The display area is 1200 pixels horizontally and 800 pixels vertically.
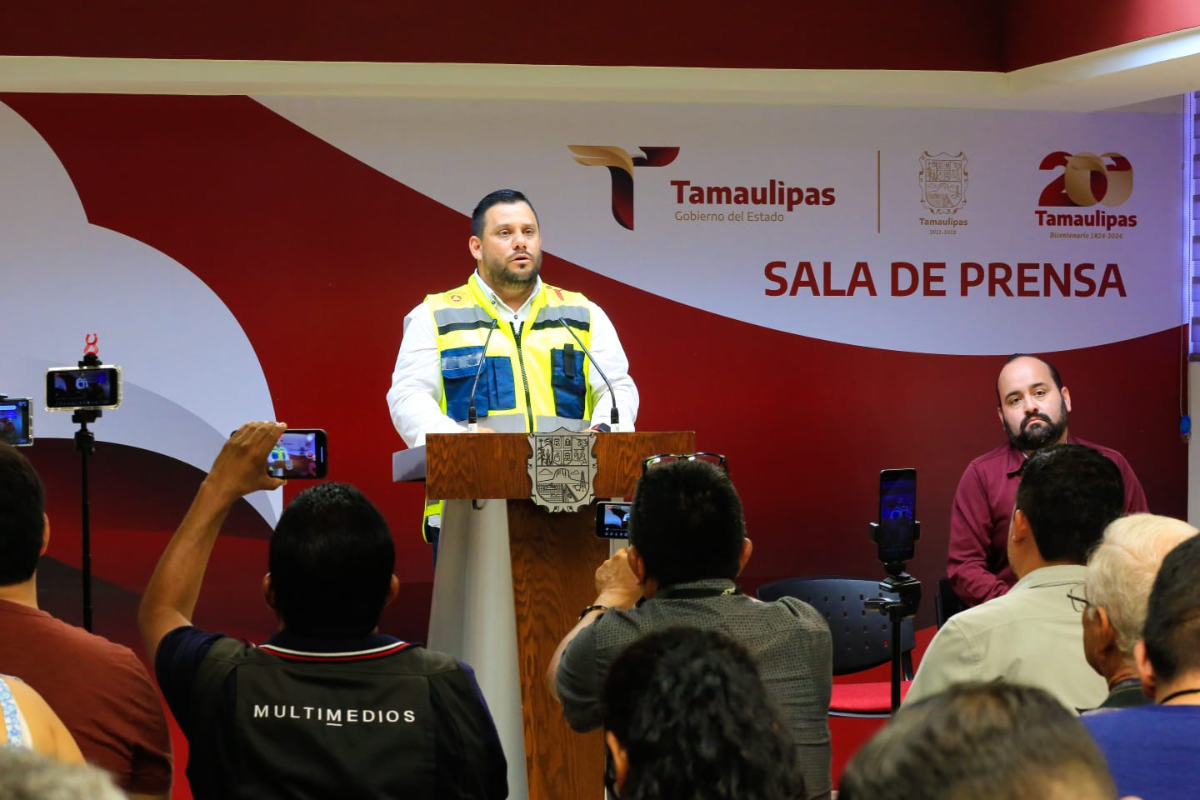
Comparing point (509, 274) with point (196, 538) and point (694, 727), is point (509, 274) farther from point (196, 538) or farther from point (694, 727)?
point (694, 727)

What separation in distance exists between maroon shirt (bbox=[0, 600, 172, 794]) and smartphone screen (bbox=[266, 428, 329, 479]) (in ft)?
1.82

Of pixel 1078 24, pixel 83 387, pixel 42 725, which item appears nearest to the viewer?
pixel 42 725

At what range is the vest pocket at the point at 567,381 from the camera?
4109 millimetres

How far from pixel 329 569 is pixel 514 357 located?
2308 millimetres

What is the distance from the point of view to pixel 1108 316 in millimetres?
5848

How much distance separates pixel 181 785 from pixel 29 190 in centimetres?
249

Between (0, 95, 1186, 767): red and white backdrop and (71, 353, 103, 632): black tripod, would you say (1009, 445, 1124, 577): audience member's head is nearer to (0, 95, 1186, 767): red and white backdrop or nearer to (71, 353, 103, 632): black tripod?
(71, 353, 103, 632): black tripod

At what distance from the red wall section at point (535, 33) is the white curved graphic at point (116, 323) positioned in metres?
0.58

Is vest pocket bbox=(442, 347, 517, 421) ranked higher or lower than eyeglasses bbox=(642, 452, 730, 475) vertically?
higher

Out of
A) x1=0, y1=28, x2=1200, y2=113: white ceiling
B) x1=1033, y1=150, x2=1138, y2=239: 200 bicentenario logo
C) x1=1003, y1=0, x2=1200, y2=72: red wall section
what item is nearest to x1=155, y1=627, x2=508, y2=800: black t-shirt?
x1=0, y1=28, x2=1200, y2=113: white ceiling

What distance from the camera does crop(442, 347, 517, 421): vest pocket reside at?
403 cm

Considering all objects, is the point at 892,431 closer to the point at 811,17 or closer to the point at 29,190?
the point at 811,17

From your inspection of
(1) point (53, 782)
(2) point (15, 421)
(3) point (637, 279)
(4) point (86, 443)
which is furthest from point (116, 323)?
(1) point (53, 782)

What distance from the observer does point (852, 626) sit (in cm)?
434
